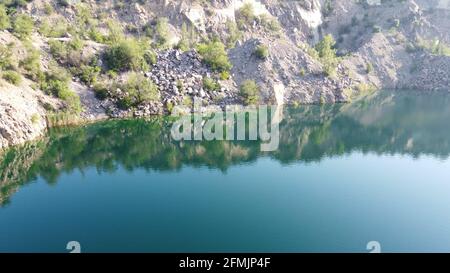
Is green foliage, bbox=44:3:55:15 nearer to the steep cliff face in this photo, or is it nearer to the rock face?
the steep cliff face

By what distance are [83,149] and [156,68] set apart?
18990 mm

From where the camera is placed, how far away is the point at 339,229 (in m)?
24.1

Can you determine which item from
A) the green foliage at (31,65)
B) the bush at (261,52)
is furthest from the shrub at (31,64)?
the bush at (261,52)

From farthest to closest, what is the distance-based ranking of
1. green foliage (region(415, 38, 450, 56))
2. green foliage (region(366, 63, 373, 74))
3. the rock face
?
green foliage (region(415, 38, 450, 56))
green foliage (region(366, 63, 373, 74))
the rock face

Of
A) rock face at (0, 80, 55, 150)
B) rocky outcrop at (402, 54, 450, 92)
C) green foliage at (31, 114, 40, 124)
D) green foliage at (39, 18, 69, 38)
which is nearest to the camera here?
rock face at (0, 80, 55, 150)

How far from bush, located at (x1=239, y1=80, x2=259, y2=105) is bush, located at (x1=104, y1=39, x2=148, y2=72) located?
13850 mm

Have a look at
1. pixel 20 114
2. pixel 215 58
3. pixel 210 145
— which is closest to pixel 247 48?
pixel 215 58

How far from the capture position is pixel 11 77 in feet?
139

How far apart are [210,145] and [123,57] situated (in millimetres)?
19491

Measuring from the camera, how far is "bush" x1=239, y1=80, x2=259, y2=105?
55.9 meters

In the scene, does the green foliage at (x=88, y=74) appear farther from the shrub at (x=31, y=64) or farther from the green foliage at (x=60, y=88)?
the shrub at (x=31, y=64)

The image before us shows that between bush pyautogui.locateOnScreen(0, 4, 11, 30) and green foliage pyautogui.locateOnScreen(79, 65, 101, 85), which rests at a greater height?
bush pyautogui.locateOnScreen(0, 4, 11, 30)

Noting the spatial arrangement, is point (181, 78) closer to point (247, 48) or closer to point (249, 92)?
point (249, 92)

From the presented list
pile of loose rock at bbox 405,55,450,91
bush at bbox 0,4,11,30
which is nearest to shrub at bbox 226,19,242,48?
pile of loose rock at bbox 405,55,450,91
